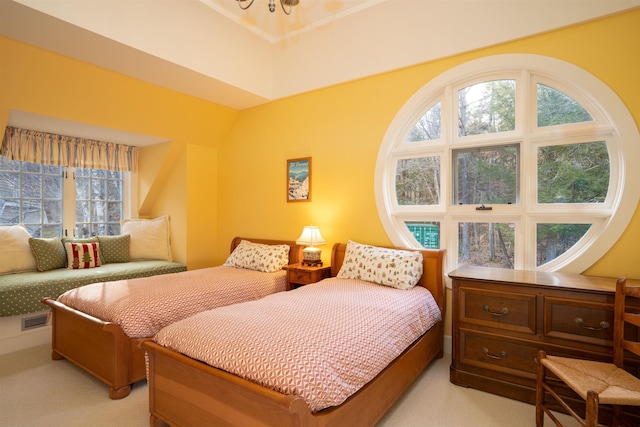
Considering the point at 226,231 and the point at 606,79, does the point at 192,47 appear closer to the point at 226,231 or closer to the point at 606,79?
the point at 226,231

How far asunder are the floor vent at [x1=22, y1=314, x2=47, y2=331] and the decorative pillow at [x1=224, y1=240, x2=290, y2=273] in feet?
5.74

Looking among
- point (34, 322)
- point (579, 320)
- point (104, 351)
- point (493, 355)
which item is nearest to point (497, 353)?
point (493, 355)

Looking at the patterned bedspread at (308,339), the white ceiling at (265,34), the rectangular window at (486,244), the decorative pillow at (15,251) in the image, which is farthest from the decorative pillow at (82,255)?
the rectangular window at (486,244)

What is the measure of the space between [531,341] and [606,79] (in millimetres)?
1865

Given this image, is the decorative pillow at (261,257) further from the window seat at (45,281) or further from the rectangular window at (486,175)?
the rectangular window at (486,175)

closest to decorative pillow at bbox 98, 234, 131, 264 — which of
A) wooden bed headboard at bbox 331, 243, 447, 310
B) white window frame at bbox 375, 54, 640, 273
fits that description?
white window frame at bbox 375, 54, 640, 273

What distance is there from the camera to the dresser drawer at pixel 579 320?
1958 mm

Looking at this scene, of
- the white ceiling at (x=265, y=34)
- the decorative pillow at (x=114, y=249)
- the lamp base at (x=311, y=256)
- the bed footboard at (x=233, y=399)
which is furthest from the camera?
the decorative pillow at (x=114, y=249)

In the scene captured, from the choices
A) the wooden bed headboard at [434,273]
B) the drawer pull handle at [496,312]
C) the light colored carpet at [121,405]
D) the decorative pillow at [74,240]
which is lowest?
the light colored carpet at [121,405]

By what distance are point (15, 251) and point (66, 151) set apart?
4.18 feet

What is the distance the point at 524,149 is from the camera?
2654mm

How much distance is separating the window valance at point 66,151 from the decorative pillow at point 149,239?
0.81 m

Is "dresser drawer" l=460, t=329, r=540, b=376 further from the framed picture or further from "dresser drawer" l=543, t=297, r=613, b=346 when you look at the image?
the framed picture

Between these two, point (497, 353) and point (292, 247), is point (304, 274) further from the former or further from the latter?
point (497, 353)
